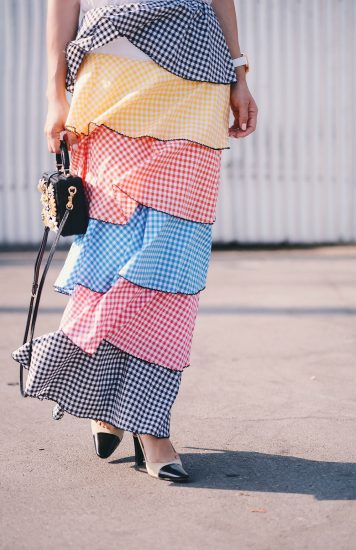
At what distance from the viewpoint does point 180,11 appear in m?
3.03

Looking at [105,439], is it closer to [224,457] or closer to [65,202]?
[224,457]

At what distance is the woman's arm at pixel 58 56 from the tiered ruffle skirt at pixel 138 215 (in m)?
0.05

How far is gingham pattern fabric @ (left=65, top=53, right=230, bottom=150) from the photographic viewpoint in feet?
9.88

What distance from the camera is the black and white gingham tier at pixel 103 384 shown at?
3.04 metres

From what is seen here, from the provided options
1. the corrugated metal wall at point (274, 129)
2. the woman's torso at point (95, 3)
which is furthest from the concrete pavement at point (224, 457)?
the corrugated metal wall at point (274, 129)

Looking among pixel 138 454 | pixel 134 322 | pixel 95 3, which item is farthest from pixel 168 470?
pixel 95 3

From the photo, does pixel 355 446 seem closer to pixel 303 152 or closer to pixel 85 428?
pixel 85 428

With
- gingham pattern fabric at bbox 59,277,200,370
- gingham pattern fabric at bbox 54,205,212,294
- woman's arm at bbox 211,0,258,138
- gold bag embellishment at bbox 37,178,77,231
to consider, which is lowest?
gingham pattern fabric at bbox 59,277,200,370

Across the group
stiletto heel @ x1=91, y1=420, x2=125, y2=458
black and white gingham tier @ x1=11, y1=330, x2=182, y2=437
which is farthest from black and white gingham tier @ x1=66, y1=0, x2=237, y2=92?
stiletto heel @ x1=91, y1=420, x2=125, y2=458

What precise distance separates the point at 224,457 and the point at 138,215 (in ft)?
2.73

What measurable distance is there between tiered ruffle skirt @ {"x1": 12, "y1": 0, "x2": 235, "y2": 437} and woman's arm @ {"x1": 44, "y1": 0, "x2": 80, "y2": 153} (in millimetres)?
51

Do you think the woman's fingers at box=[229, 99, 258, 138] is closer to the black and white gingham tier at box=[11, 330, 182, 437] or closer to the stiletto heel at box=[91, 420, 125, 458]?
the black and white gingham tier at box=[11, 330, 182, 437]

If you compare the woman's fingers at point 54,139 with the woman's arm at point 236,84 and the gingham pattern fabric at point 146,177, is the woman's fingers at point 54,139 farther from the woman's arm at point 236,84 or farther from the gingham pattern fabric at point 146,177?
the woman's arm at point 236,84

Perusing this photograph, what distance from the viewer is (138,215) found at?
3041 millimetres
